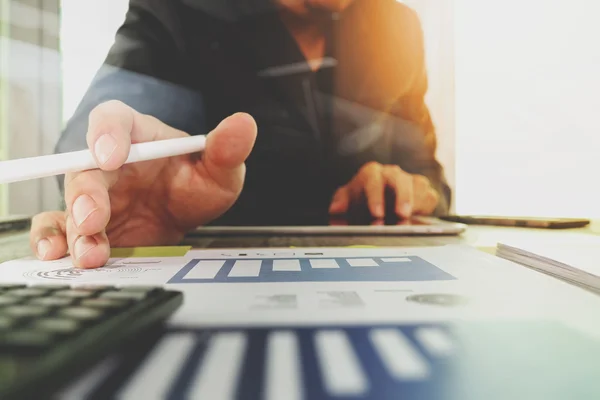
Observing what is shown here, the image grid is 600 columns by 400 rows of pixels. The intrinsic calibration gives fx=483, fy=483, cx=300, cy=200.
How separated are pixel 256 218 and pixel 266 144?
0.67ft

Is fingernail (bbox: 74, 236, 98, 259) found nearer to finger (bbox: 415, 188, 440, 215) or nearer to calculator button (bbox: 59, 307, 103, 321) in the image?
calculator button (bbox: 59, 307, 103, 321)

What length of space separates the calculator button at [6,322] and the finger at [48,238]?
266 mm

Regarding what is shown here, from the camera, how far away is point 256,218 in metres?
1.10

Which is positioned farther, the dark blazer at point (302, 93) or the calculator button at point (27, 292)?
the dark blazer at point (302, 93)

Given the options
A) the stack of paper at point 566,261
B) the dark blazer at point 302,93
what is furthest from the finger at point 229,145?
the dark blazer at point 302,93

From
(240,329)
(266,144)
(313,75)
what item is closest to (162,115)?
(266,144)

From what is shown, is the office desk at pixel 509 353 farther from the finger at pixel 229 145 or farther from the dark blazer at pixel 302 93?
the dark blazer at pixel 302 93

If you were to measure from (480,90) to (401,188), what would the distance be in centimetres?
38

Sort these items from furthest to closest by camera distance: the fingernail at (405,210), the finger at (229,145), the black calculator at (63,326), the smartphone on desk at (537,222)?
the fingernail at (405,210) → the smartphone on desk at (537,222) → the finger at (229,145) → the black calculator at (63,326)

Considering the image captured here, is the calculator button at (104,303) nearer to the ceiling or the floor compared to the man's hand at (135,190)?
nearer to the floor

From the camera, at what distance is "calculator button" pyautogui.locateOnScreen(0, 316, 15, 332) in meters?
0.17

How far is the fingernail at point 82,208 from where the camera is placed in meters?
0.39

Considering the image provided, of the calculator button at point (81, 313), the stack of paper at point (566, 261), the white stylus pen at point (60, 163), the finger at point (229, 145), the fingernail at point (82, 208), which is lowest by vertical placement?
the stack of paper at point (566, 261)

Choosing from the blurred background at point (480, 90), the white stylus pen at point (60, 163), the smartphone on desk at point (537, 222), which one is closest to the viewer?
the white stylus pen at point (60, 163)
